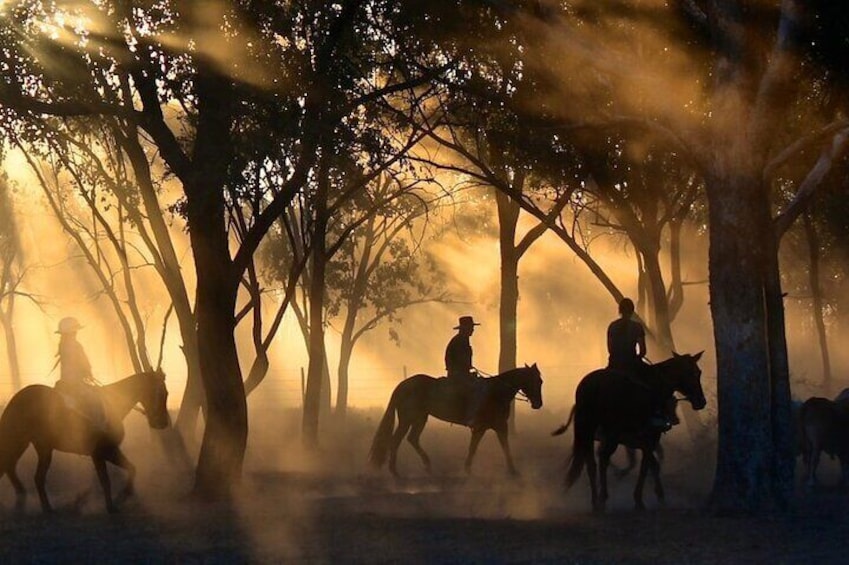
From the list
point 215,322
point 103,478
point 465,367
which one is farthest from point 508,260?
point 103,478

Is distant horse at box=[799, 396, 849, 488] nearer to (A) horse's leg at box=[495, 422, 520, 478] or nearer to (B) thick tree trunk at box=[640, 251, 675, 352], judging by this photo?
(A) horse's leg at box=[495, 422, 520, 478]

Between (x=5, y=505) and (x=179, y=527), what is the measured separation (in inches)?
209

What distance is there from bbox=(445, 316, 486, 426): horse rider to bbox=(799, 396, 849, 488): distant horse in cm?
559

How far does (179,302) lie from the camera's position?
94.9 feet

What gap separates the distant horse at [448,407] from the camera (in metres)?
24.3

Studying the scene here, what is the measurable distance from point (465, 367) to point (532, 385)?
1860 mm

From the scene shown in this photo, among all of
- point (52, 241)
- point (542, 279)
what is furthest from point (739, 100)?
point (542, 279)

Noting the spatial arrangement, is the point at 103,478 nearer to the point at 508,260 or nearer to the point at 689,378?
the point at 689,378

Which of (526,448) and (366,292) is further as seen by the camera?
(366,292)

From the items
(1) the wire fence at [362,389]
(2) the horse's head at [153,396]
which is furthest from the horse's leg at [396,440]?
(1) the wire fence at [362,389]

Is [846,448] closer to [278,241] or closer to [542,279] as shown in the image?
[278,241]

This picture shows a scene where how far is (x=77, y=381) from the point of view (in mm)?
19203

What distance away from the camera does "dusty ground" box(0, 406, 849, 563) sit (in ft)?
45.5

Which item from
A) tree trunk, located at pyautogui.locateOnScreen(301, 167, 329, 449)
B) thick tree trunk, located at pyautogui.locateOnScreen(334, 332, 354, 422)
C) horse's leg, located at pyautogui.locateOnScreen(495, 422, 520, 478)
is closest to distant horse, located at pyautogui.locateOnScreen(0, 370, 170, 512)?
horse's leg, located at pyautogui.locateOnScreen(495, 422, 520, 478)
